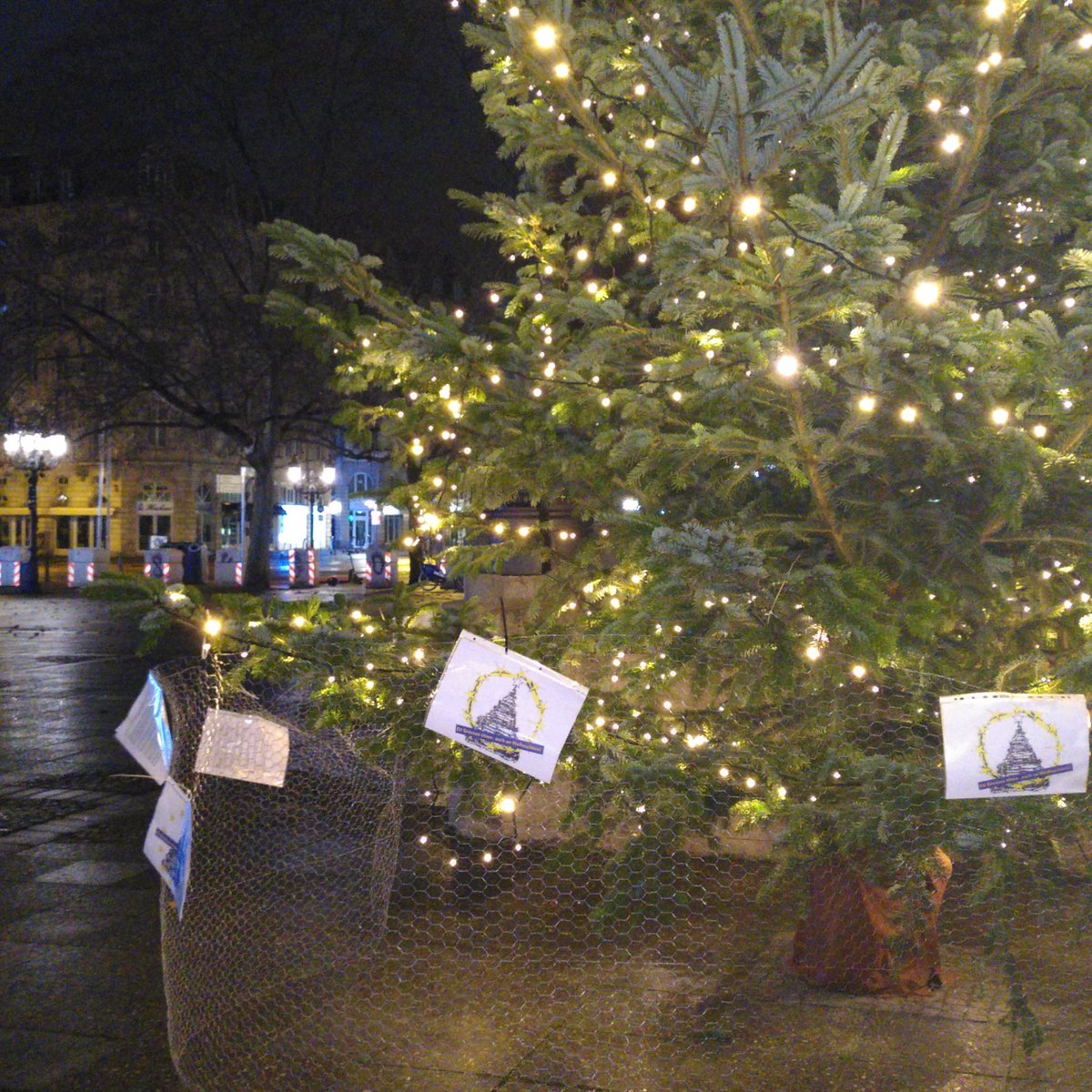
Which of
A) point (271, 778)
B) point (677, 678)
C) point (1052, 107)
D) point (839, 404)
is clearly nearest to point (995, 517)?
point (839, 404)

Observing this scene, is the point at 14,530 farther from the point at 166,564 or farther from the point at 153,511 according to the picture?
the point at 166,564

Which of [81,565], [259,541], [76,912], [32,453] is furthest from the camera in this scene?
[81,565]

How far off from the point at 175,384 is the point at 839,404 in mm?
27945

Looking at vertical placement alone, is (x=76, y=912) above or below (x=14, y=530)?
below

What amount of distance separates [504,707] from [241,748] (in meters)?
1.05

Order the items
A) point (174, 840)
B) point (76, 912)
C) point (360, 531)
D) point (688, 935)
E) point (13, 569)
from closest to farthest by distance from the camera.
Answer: point (174, 840), point (688, 935), point (76, 912), point (13, 569), point (360, 531)

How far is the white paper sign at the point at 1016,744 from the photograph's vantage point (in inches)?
157

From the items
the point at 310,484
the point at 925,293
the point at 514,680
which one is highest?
the point at 310,484

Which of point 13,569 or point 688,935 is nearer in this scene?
point 688,935

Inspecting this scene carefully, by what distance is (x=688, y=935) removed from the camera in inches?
208

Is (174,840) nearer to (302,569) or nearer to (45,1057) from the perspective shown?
(45,1057)

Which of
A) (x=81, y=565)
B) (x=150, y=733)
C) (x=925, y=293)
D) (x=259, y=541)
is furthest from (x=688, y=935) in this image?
(x=81, y=565)

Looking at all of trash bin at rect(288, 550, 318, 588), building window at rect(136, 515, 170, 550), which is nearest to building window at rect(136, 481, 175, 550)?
building window at rect(136, 515, 170, 550)

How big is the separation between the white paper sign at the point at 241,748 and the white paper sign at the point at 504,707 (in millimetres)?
701
